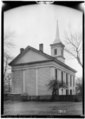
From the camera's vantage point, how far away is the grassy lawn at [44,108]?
2.98 metres

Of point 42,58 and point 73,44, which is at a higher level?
point 73,44

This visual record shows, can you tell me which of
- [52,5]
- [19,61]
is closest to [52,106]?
[19,61]

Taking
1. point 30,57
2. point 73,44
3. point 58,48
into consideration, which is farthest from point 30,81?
point 73,44

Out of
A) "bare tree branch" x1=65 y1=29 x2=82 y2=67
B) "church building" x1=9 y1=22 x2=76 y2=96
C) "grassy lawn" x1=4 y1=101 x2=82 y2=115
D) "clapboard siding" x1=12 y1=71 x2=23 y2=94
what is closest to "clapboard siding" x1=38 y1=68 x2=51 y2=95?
"church building" x1=9 y1=22 x2=76 y2=96

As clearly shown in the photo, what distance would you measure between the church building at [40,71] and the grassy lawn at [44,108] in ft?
0.53

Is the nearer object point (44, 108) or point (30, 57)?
point (44, 108)

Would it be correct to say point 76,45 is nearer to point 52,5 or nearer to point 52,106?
point 52,5

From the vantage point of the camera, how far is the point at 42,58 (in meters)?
3.10

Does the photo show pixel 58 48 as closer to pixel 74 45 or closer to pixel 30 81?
pixel 74 45

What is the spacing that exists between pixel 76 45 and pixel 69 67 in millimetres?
355

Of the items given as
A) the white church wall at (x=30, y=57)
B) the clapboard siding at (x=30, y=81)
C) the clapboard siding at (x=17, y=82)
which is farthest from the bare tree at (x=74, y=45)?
the clapboard siding at (x=17, y=82)

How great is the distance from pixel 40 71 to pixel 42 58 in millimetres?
204

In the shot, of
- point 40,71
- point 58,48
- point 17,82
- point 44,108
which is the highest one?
point 58,48

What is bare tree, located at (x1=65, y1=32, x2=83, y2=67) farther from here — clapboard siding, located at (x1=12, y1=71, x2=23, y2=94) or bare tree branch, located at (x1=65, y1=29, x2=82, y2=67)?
clapboard siding, located at (x1=12, y1=71, x2=23, y2=94)
